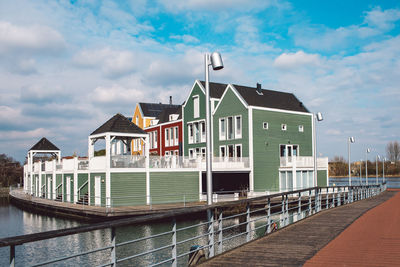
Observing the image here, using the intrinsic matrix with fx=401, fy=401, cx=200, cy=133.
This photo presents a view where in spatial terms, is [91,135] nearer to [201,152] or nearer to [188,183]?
[188,183]

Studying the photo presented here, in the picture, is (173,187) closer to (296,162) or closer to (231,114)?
(231,114)

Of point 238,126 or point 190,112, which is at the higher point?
point 190,112

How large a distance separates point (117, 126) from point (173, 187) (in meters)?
6.12

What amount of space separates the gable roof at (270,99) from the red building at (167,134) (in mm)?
8204

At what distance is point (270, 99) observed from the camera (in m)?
39.0

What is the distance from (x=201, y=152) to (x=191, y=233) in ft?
58.6

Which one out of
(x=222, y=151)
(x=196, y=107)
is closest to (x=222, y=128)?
(x=222, y=151)

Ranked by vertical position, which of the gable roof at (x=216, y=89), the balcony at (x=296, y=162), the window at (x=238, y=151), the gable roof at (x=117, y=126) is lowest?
the balcony at (x=296, y=162)

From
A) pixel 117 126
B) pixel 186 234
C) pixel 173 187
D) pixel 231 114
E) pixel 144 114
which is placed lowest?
pixel 186 234

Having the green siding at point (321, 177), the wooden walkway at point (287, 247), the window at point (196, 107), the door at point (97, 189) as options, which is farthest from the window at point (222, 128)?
the wooden walkway at point (287, 247)

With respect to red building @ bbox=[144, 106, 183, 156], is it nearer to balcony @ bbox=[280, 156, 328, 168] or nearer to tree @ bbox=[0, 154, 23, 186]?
balcony @ bbox=[280, 156, 328, 168]

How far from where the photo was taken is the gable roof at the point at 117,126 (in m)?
28.8

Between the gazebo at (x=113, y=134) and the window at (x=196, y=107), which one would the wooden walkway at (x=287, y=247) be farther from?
the window at (x=196, y=107)

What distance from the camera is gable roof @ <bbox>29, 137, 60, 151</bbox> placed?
43.8 metres
